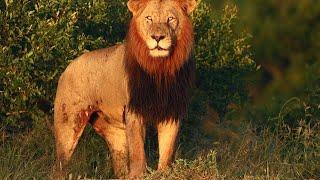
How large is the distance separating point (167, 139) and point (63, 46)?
175 cm

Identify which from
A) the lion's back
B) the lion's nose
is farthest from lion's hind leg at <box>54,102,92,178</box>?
the lion's nose

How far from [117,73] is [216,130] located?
2.35 m

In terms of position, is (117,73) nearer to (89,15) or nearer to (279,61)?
(89,15)

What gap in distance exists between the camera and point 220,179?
651cm

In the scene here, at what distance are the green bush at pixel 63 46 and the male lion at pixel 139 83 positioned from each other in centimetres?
67

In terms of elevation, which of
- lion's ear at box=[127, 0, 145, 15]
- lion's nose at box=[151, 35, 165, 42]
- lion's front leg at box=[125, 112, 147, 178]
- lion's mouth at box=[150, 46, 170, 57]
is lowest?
lion's front leg at box=[125, 112, 147, 178]

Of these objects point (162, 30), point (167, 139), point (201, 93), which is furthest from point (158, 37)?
point (201, 93)

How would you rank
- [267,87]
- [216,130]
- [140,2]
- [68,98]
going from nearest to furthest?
1. [140,2]
2. [68,98]
3. [216,130]
4. [267,87]

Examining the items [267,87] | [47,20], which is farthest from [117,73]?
[267,87]

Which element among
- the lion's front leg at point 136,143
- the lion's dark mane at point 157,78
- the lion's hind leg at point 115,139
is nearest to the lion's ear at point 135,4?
the lion's dark mane at point 157,78

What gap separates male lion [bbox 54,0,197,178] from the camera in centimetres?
733

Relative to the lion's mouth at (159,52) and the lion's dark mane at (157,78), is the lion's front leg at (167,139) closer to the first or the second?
the lion's dark mane at (157,78)

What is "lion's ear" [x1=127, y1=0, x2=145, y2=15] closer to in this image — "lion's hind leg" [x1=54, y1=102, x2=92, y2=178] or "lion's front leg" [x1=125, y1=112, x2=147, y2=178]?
"lion's front leg" [x1=125, y1=112, x2=147, y2=178]

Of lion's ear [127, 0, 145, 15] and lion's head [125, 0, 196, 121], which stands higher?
lion's ear [127, 0, 145, 15]
